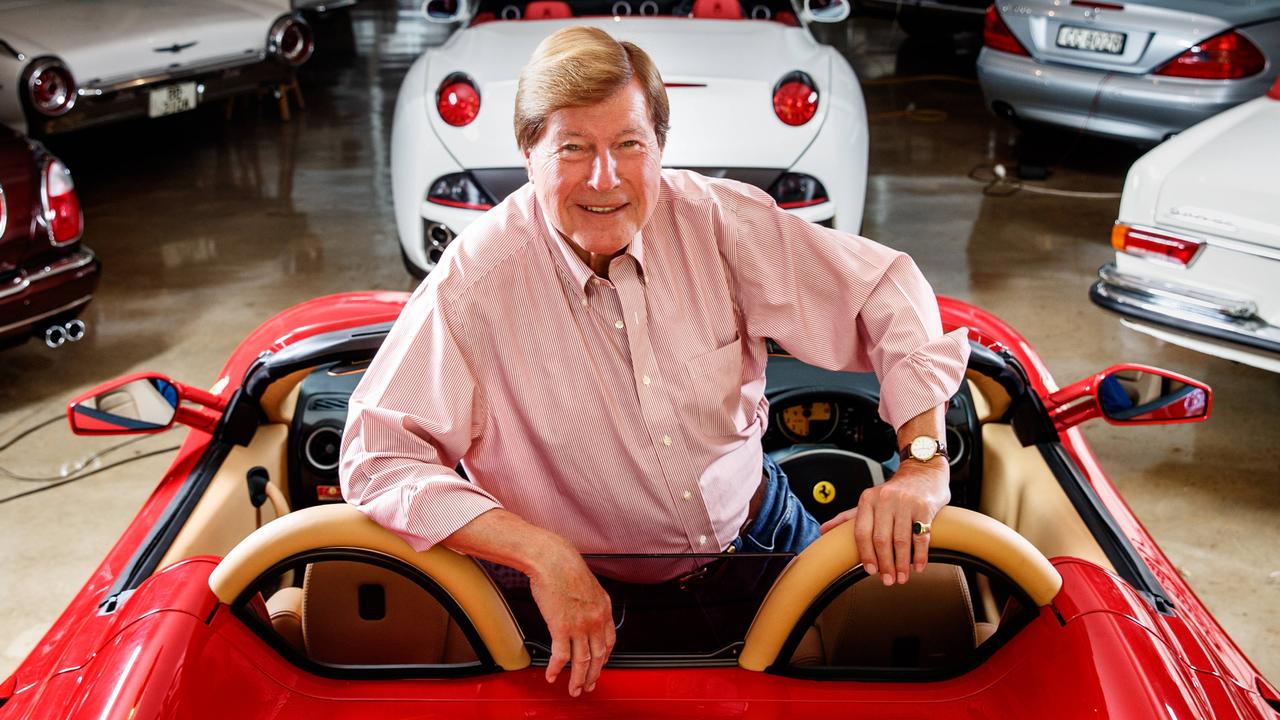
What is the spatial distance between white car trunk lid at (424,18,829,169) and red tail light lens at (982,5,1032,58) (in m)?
2.30

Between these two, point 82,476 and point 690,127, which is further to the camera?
point 690,127

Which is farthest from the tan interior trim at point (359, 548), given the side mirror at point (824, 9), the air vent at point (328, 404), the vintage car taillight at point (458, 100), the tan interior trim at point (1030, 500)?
the side mirror at point (824, 9)

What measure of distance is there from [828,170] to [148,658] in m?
2.95

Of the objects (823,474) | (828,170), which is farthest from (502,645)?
(828,170)

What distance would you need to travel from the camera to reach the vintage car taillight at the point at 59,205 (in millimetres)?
3840

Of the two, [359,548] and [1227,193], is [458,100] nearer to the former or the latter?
[1227,193]

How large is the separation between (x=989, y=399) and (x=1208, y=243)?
5.10ft

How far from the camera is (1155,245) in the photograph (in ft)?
11.3

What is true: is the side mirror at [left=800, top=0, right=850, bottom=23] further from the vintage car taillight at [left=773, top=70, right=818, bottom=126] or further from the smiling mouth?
the smiling mouth

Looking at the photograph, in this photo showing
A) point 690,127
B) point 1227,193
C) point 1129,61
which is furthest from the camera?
point 1129,61

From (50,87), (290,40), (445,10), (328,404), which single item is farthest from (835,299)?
(290,40)

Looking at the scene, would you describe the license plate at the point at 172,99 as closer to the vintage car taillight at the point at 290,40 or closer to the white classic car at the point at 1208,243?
the vintage car taillight at the point at 290,40

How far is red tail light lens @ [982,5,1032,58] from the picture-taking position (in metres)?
6.00

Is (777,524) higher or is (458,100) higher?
(458,100)
